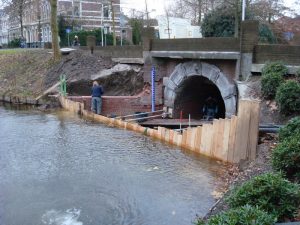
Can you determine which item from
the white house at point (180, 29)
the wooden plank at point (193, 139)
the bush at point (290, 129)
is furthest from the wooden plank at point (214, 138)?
the white house at point (180, 29)

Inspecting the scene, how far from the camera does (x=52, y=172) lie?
11617mm

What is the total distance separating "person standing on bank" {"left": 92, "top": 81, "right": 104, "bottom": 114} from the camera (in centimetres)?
2122

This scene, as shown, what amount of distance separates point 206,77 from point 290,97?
284 inches

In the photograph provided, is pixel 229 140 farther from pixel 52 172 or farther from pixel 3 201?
pixel 3 201

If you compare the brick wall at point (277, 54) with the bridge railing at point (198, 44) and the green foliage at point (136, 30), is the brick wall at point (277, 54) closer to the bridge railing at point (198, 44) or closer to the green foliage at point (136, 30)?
the bridge railing at point (198, 44)

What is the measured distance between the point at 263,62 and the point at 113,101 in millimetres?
9137

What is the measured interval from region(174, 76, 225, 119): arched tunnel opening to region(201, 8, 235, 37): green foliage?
27.4 ft

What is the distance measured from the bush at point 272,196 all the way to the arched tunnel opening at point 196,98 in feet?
47.3

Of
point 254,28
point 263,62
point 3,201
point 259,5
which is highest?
point 259,5

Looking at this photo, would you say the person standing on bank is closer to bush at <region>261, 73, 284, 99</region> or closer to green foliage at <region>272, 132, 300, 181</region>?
bush at <region>261, 73, 284, 99</region>

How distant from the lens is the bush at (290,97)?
1229 cm

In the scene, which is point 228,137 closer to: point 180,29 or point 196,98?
point 196,98

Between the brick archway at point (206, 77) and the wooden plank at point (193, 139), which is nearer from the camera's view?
the wooden plank at point (193, 139)

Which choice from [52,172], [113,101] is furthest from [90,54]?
[52,172]
